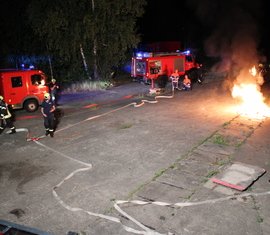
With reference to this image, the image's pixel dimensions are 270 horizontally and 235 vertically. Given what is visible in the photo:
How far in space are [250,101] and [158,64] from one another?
285 inches

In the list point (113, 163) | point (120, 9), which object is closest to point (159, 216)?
point (113, 163)

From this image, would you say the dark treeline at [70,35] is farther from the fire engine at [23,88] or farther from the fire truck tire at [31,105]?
the fire truck tire at [31,105]

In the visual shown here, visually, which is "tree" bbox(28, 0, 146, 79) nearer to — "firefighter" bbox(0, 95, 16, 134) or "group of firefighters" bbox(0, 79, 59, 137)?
"firefighter" bbox(0, 95, 16, 134)

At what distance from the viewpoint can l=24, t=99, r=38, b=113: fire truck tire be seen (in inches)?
593

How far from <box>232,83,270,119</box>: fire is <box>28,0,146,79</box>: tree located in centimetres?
780

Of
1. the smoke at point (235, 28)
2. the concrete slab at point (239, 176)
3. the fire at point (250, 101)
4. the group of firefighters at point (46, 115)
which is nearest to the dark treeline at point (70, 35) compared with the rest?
the fire at point (250, 101)

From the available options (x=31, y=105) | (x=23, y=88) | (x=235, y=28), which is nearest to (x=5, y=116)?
(x=23, y=88)

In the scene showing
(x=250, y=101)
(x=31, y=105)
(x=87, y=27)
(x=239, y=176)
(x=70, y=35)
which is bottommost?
(x=239, y=176)

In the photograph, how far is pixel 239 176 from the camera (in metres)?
8.20

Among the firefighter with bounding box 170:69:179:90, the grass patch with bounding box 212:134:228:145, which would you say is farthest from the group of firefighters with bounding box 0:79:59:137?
the firefighter with bounding box 170:69:179:90

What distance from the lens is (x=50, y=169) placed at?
8984 millimetres

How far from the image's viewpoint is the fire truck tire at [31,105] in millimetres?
15052

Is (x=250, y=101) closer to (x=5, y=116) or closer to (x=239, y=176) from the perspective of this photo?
(x=239, y=176)

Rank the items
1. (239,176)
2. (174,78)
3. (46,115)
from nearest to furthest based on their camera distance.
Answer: (239,176), (46,115), (174,78)
